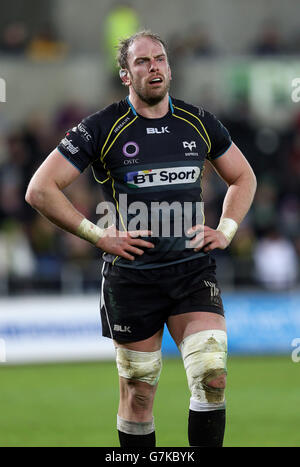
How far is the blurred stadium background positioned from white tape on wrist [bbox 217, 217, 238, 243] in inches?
81.5

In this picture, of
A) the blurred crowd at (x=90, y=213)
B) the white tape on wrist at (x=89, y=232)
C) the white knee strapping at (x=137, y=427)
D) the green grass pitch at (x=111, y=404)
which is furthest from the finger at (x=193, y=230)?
the blurred crowd at (x=90, y=213)

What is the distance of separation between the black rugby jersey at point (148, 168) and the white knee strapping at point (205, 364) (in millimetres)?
540

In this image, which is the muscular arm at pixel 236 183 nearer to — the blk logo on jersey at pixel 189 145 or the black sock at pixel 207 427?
the blk logo on jersey at pixel 189 145

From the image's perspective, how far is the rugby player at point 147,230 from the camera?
20.4 feet

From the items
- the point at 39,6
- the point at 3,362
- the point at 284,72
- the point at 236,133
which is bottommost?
the point at 3,362

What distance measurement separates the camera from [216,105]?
1748cm

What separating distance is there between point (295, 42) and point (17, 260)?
8898mm

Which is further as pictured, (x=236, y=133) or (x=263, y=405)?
(x=236, y=133)

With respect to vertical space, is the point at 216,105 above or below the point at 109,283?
above

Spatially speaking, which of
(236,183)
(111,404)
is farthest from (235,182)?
(111,404)

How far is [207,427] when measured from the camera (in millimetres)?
6086

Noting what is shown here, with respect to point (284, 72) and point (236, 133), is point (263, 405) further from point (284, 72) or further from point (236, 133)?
point (284, 72)

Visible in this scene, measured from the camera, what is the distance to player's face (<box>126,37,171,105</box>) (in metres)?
6.27
